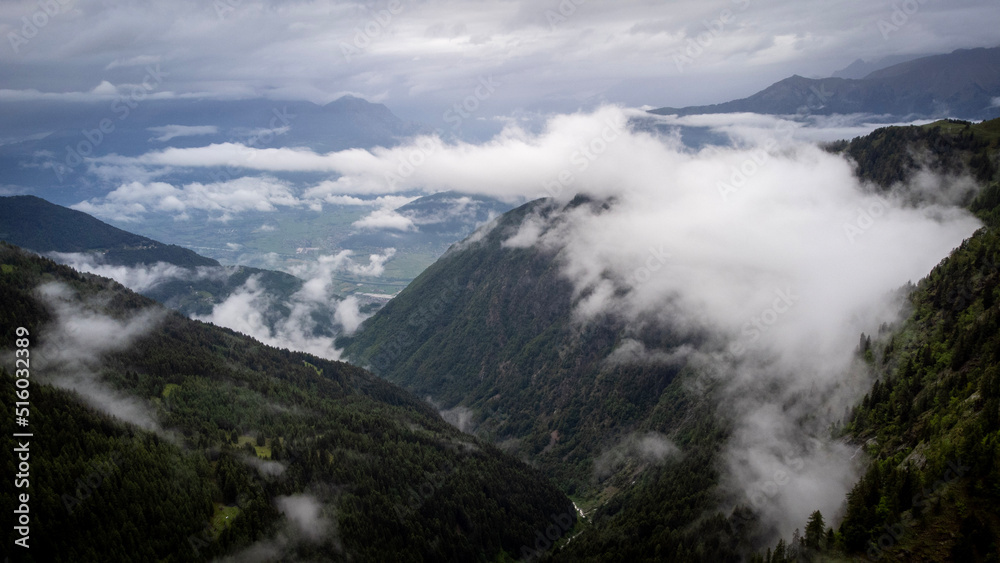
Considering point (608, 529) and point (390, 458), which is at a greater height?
point (390, 458)

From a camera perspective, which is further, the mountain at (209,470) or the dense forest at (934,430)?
the mountain at (209,470)

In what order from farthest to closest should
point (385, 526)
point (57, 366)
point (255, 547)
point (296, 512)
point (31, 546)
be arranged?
point (57, 366)
point (385, 526)
point (296, 512)
point (255, 547)
point (31, 546)

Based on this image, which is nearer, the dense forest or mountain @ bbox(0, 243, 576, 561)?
the dense forest

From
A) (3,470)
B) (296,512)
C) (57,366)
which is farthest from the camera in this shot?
(57,366)

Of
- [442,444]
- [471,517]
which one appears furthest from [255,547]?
[442,444]

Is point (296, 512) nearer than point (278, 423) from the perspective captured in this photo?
Yes

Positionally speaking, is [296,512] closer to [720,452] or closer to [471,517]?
[471,517]

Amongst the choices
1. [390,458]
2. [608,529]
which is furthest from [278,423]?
[608,529]

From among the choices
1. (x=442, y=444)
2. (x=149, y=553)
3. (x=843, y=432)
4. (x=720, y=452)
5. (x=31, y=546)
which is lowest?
(x=720, y=452)
